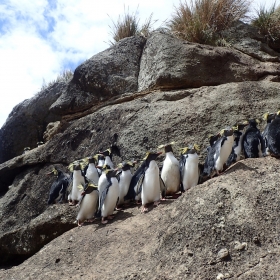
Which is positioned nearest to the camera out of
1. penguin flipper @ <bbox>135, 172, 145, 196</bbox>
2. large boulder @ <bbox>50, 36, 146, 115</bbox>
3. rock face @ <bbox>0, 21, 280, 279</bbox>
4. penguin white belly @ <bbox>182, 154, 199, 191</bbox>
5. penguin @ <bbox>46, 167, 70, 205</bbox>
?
rock face @ <bbox>0, 21, 280, 279</bbox>

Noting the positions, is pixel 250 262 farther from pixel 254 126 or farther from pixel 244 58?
pixel 244 58

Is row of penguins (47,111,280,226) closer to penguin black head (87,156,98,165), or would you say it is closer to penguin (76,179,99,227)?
penguin (76,179,99,227)

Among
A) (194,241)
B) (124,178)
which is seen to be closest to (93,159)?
(124,178)

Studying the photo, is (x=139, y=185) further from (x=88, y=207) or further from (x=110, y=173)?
(x=88, y=207)

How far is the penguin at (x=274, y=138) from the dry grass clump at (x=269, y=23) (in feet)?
19.2

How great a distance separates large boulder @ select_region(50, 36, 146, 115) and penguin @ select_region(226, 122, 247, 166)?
397 centimetres

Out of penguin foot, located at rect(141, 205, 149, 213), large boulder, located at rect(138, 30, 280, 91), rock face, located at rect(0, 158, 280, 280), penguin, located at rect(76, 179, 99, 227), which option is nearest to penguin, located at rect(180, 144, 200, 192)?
rock face, located at rect(0, 158, 280, 280)

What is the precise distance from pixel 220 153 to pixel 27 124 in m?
8.92

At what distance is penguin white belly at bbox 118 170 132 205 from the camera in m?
8.84

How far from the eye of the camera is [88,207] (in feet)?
27.5

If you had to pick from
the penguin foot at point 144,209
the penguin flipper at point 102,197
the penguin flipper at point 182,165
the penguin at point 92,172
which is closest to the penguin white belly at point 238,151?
the penguin flipper at point 182,165

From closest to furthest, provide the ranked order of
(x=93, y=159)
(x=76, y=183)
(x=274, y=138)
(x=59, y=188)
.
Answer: (x=274, y=138) < (x=76, y=183) < (x=93, y=159) < (x=59, y=188)

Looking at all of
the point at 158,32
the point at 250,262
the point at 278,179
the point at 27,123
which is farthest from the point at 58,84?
the point at 250,262

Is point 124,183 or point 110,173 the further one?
point 124,183
